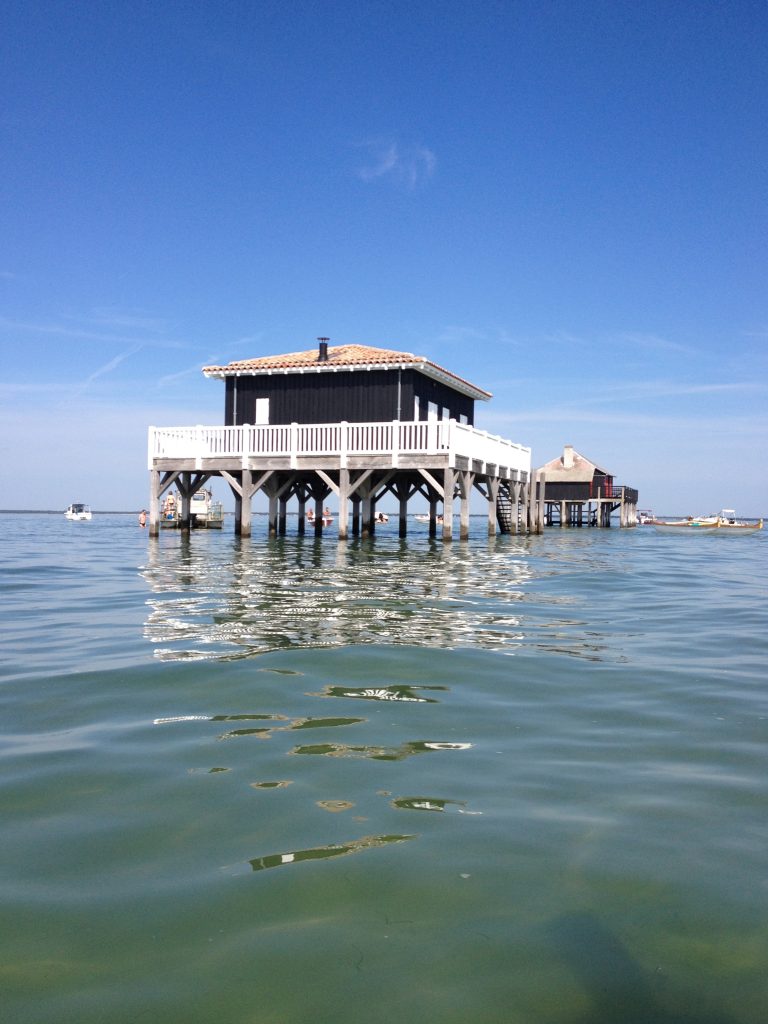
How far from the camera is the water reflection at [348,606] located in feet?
26.1

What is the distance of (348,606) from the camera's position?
34.6 feet

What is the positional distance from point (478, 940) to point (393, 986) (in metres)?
0.37

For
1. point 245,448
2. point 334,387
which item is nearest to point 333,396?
point 334,387

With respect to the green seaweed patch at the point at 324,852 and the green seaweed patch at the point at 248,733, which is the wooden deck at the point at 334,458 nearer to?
the green seaweed patch at the point at 248,733

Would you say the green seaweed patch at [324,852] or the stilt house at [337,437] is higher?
the stilt house at [337,437]

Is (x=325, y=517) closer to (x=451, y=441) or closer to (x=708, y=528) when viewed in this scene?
(x=708, y=528)

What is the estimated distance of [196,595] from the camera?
38.7 ft

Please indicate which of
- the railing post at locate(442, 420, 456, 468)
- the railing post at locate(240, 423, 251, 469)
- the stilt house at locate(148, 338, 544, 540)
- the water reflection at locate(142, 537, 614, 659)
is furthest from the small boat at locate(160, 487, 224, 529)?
the water reflection at locate(142, 537, 614, 659)

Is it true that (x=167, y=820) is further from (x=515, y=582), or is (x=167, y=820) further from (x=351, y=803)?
(x=515, y=582)

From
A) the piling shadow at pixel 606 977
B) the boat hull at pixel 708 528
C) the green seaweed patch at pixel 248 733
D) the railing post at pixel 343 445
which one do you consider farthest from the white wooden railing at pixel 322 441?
the boat hull at pixel 708 528

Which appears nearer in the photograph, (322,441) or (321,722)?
(321,722)

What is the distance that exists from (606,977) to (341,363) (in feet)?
81.9

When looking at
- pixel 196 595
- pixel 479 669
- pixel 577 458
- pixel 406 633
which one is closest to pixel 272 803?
pixel 479 669

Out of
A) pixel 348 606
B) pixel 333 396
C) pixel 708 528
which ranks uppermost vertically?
pixel 333 396
